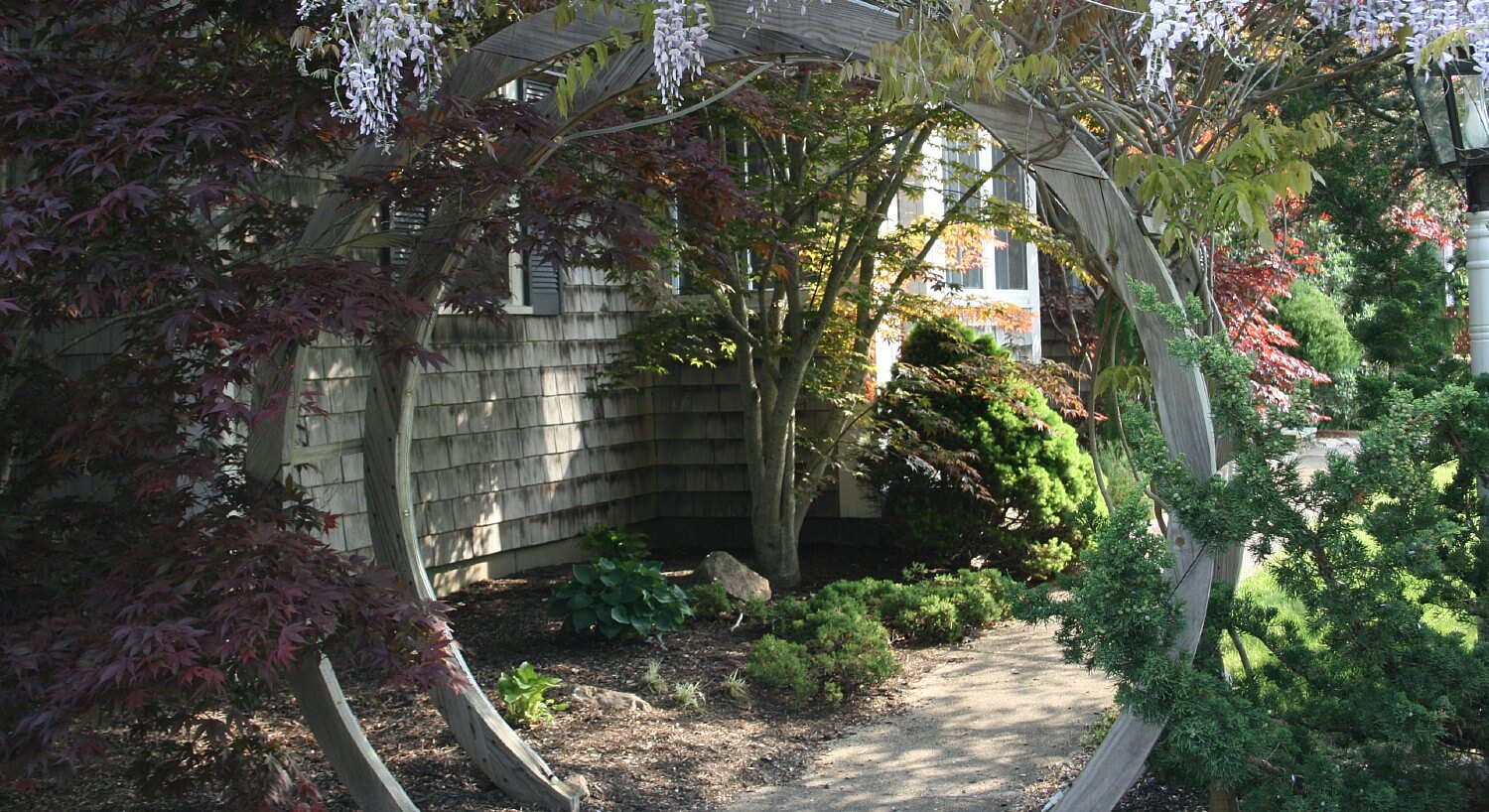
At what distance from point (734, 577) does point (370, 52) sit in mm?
4630

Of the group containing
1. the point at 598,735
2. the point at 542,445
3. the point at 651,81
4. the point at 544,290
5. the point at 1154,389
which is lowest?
the point at 598,735

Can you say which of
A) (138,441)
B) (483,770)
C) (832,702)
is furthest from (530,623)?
(138,441)

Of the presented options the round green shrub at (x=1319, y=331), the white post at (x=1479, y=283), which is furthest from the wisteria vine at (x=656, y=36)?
the round green shrub at (x=1319, y=331)

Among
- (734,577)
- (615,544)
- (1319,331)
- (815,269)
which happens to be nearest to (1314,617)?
(734,577)

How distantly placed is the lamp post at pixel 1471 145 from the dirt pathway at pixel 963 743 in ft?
7.34

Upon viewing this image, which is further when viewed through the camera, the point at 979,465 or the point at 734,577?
the point at 979,465

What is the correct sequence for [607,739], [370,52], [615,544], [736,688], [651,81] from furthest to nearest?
1. [615,544]
2. [736,688]
3. [607,739]
4. [651,81]
5. [370,52]

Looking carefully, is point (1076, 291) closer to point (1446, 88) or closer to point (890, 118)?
point (890, 118)

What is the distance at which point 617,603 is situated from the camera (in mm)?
6418

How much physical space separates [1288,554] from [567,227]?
7.73ft

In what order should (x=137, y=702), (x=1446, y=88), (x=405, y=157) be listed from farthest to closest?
(x=1446, y=88)
(x=405, y=157)
(x=137, y=702)

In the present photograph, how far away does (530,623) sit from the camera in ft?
23.1

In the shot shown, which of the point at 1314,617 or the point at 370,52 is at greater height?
the point at 370,52

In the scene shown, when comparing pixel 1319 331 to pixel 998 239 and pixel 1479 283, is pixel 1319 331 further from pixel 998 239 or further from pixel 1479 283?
pixel 1479 283
